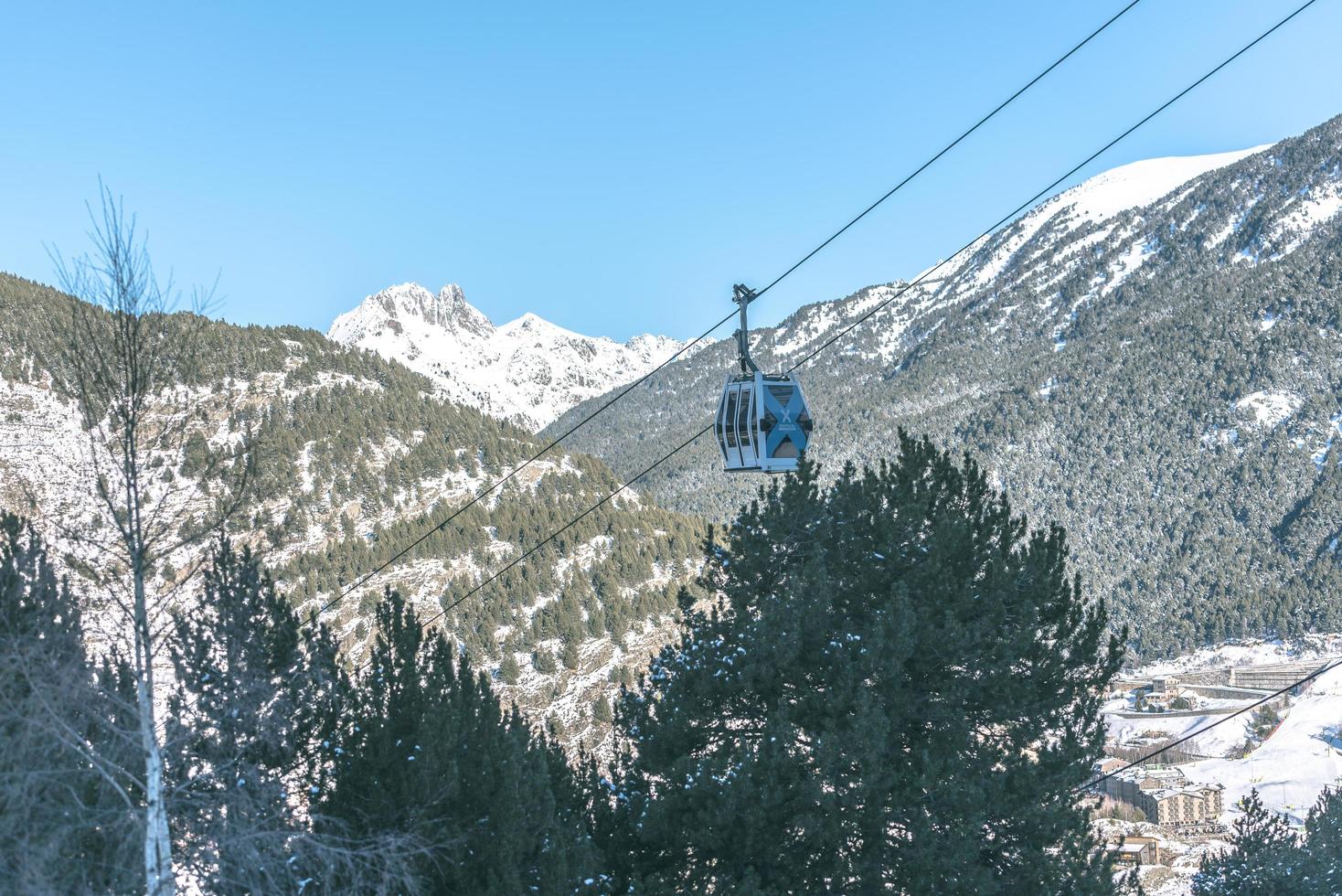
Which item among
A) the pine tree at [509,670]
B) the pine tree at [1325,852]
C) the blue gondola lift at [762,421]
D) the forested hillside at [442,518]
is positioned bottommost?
the pine tree at [1325,852]

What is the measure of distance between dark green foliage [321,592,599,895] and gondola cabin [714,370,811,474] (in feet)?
17.2

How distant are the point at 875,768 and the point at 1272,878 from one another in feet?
73.6

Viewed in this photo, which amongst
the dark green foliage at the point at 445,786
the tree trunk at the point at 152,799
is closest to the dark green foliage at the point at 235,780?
the tree trunk at the point at 152,799

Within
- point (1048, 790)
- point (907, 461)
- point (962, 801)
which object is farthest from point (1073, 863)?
point (907, 461)

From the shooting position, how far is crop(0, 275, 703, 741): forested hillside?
83.2 meters

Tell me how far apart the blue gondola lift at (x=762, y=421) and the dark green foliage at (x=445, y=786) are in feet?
17.3

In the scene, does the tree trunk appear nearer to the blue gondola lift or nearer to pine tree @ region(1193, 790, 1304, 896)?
the blue gondola lift

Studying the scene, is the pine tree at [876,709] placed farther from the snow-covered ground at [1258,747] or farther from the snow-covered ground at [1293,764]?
the snow-covered ground at [1293,764]

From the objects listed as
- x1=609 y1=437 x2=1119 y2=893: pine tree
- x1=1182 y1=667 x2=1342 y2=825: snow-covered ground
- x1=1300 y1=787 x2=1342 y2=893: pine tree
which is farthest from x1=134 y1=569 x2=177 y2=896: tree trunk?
x1=1182 y1=667 x2=1342 y2=825: snow-covered ground

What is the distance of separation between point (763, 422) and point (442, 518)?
83.9 metres

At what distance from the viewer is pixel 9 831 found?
6.92 meters

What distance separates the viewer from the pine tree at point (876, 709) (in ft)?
49.8

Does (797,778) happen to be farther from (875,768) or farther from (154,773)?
(154,773)

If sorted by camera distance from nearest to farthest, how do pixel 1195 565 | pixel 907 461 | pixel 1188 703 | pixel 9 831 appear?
pixel 9 831 → pixel 907 461 → pixel 1188 703 → pixel 1195 565
